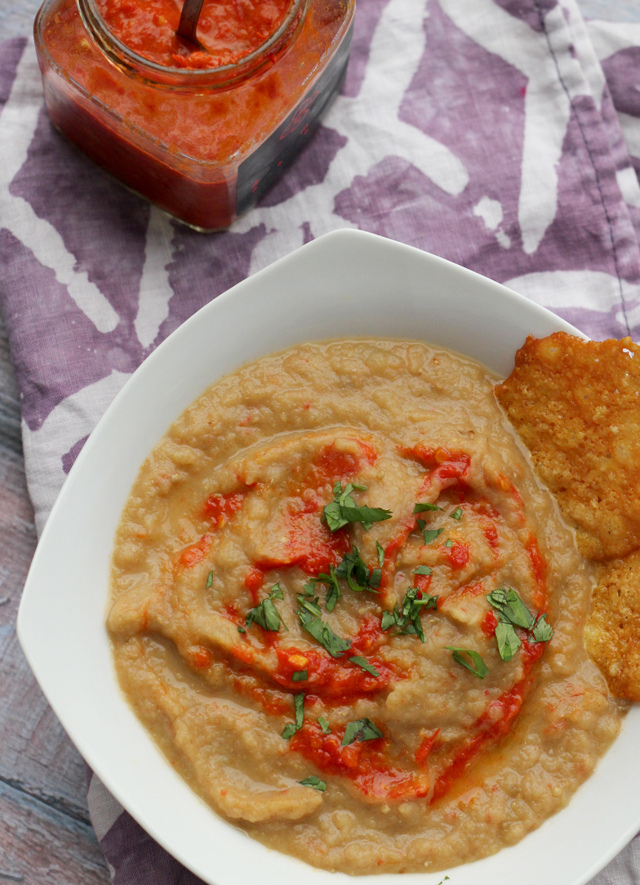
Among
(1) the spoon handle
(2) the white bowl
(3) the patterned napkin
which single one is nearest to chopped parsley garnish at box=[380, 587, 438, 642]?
(2) the white bowl

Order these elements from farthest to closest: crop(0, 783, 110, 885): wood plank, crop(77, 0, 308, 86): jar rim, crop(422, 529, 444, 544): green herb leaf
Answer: crop(0, 783, 110, 885): wood plank → crop(422, 529, 444, 544): green herb leaf → crop(77, 0, 308, 86): jar rim

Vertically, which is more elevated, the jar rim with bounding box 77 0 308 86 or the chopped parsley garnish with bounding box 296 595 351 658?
the jar rim with bounding box 77 0 308 86

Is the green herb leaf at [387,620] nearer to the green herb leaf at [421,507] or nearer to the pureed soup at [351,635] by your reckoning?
the pureed soup at [351,635]

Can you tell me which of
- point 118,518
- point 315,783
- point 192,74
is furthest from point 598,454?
point 192,74

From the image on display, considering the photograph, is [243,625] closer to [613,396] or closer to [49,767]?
[49,767]

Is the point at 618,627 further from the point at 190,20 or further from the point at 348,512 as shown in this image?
the point at 190,20

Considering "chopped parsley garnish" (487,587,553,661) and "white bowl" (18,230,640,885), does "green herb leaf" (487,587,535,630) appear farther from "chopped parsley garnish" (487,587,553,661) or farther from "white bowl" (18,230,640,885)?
"white bowl" (18,230,640,885)
